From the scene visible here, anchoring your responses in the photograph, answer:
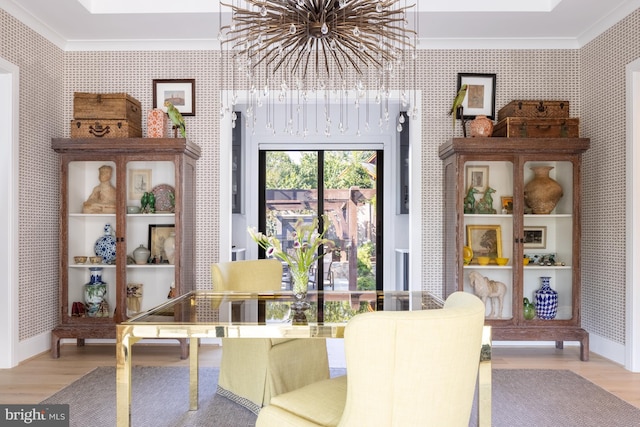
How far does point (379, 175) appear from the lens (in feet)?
→ 20.7

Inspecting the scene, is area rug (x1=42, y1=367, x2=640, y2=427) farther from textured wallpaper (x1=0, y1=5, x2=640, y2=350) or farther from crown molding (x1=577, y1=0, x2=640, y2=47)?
crown molding (x1=577, y1=0, x2=640, y2=47)

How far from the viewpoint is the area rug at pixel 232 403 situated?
2.60m

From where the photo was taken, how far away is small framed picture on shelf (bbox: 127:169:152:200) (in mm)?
3949

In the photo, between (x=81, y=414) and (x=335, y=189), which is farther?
(x=335, y=189)

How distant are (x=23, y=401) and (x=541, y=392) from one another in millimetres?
2984

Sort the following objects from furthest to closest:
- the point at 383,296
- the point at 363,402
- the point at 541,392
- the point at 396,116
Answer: the point at 396,116, the point at 541,392, the point at 383,296, the point at 363,402

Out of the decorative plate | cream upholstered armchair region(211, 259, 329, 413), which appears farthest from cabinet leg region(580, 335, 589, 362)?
the decorative plate

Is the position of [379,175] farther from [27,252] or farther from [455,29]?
[27,252]

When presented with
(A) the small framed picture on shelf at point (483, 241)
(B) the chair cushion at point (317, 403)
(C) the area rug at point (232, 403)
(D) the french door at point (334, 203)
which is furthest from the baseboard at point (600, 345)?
(B) the chair cushion at point (317, 403)

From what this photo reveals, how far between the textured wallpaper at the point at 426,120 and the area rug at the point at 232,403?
0.86 m

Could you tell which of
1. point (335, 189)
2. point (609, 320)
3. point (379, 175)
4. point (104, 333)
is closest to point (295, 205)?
point (335, 189)

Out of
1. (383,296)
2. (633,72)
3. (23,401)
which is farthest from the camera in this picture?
(633,72)

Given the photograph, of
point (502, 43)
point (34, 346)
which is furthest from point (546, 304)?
point (34, 346)

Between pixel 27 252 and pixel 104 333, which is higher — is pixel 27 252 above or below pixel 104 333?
above
